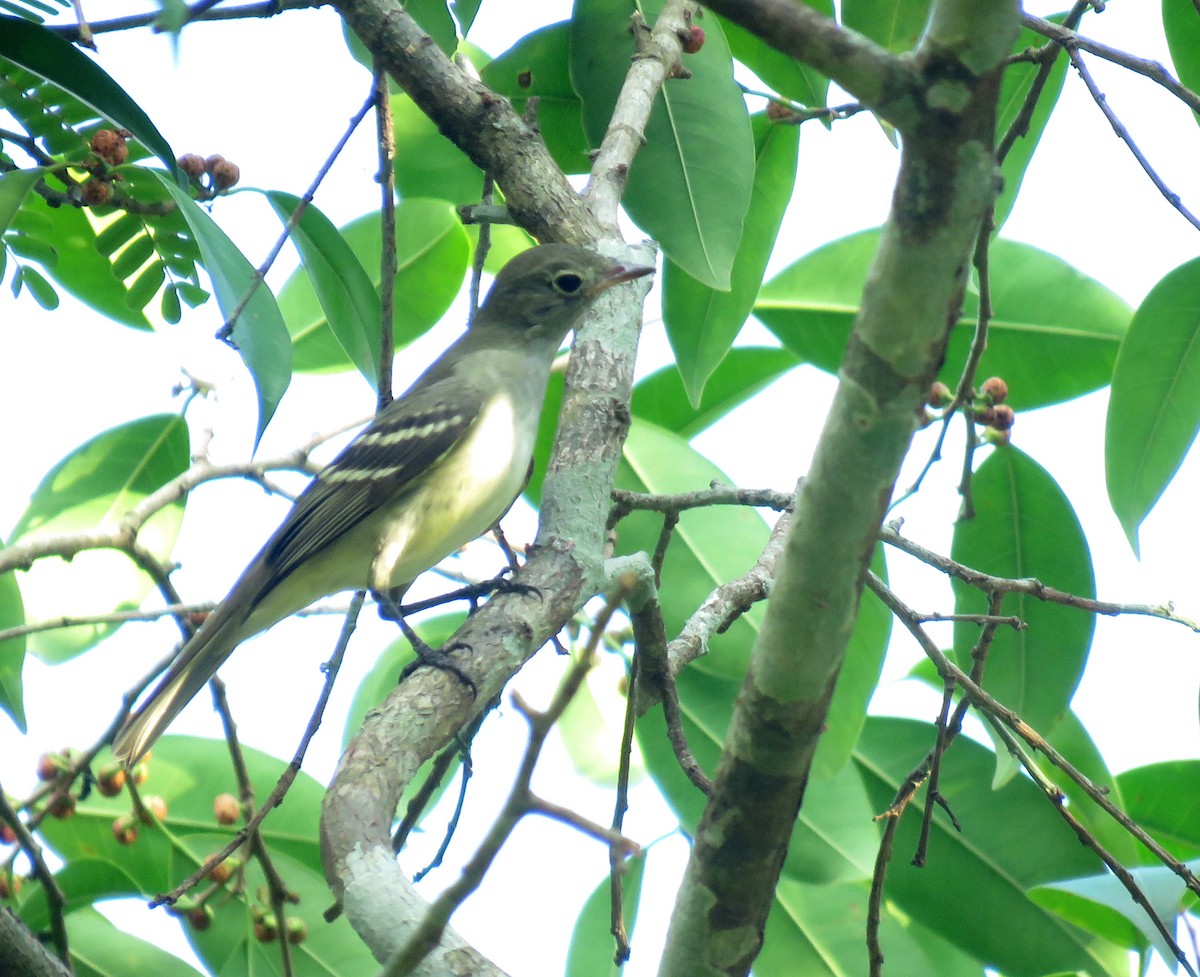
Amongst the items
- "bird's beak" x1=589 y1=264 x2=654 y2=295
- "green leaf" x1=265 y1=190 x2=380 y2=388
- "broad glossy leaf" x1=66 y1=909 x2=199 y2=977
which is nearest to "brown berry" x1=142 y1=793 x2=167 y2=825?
"broad glossy leaf" x1=66 y1=909 x2=199 y2=977

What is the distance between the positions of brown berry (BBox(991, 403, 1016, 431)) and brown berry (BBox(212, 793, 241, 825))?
3.21m

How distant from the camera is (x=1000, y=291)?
16.8 ft

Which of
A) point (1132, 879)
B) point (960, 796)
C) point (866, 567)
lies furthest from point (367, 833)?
point (960, 796)

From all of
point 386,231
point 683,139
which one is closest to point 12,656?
point 386,231

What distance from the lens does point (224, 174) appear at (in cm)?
379

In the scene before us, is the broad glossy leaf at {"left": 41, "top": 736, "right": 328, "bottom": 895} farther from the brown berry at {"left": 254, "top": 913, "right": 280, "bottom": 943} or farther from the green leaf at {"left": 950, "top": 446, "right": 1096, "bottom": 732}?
the green leaf at {"left": 950, "top": 446, "right": 1096, "bottom": 732}

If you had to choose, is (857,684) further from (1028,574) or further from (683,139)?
(683,139)

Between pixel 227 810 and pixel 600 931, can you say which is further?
pixel 600 931

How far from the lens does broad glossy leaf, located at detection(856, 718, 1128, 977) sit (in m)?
4.17

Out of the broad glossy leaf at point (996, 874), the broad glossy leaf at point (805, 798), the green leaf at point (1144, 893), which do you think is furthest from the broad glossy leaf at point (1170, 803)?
the broad glossy leaf at point (805, 798)

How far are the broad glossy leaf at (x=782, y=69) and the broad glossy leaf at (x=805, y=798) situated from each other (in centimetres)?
224

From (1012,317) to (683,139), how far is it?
5.74 feet

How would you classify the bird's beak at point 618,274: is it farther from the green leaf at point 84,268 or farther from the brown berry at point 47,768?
the brown berry at point 47,768

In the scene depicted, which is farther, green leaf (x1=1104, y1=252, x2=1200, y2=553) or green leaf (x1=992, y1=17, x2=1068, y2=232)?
green leaf (x1=992, y1=17, x2=1068, y2=232)
